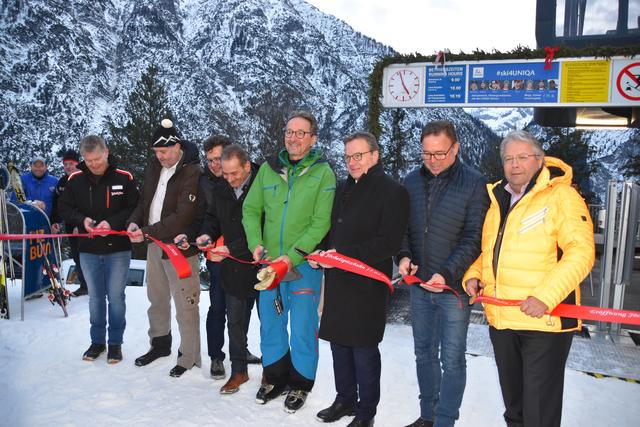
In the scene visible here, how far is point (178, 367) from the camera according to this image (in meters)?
4.62

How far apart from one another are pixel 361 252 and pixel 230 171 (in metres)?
1.37

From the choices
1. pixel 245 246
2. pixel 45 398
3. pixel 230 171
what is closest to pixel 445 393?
pixel 245 246

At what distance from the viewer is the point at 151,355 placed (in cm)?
489

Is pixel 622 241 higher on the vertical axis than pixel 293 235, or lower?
lower

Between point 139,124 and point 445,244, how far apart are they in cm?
3577

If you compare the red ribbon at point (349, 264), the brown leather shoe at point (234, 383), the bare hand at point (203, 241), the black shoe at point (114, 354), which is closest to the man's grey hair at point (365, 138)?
the red ribbon at point (349, 264)

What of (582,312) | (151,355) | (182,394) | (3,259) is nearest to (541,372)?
(582,312)

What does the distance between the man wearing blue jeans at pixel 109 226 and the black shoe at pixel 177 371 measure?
65 centimetres

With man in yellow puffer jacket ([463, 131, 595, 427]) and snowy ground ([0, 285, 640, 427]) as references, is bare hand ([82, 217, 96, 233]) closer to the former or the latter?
snowy ground ([0, 285, 640, 427])

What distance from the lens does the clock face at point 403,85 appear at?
24.1 ft

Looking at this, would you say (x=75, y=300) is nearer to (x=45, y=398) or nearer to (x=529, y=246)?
(x=45, y=398)

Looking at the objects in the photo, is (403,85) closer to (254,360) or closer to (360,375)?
(254,360)

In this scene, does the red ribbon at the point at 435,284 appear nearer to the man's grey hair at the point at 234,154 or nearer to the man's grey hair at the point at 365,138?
the man's grey hair at the point at 365,138

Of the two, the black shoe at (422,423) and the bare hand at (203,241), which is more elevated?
the bare hand at (203,241)
